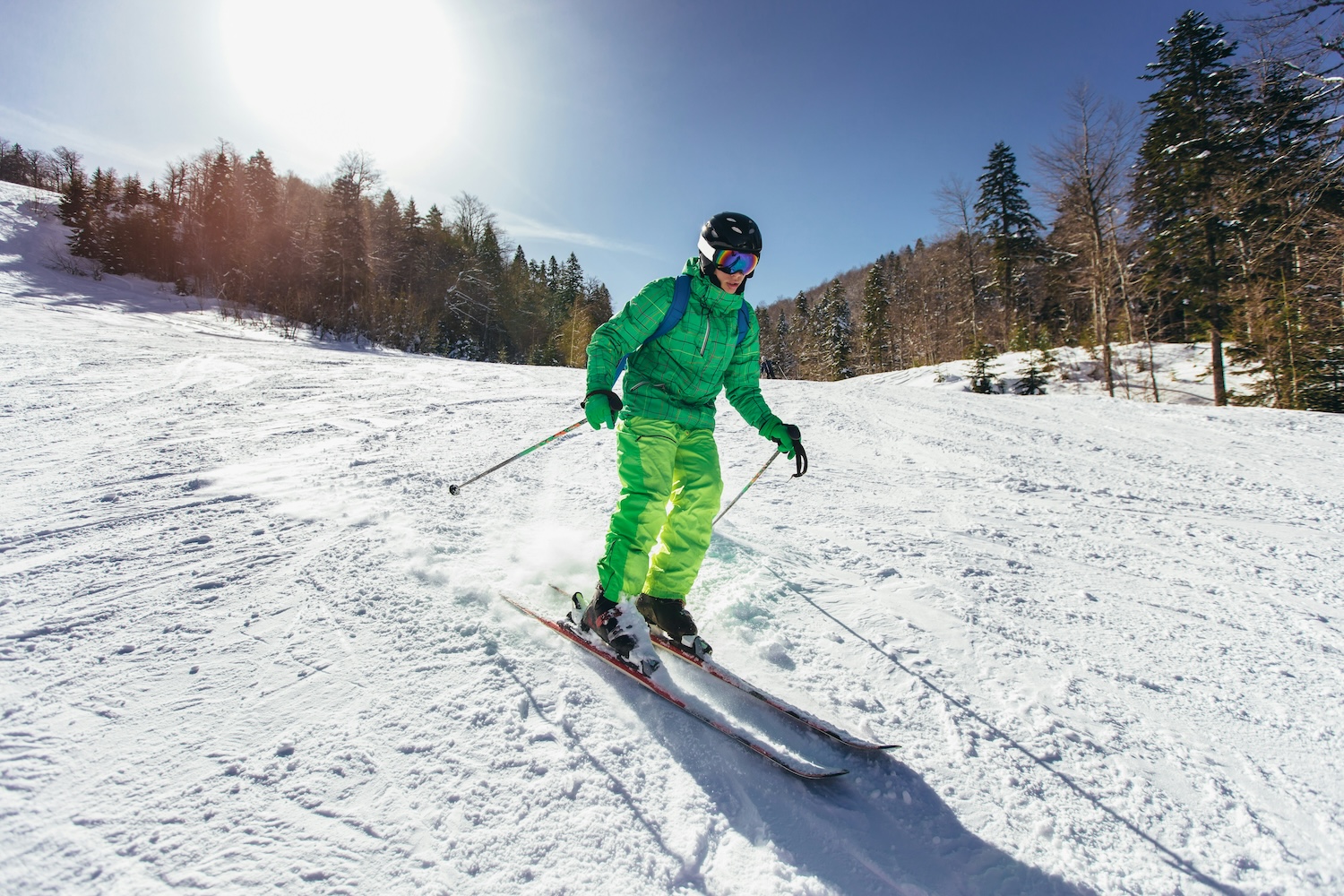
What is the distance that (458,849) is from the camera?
4.41 feet

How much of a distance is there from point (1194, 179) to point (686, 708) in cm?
2488

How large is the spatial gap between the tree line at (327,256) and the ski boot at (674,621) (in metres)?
21.5

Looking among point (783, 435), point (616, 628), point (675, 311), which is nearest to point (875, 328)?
point (783, 435)

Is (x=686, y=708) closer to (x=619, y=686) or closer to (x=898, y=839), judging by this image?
(x=619, y=686)

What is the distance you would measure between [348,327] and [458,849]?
23.8 m

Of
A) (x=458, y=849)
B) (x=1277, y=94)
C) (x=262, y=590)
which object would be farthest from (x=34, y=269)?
(x=1277, y=94)

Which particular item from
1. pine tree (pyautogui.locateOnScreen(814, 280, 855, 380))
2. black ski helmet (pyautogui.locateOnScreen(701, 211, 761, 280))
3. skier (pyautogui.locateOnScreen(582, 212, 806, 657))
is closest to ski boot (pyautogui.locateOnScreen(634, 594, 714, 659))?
skier (pyautogui.locateOnScreen(582, 212, 806, 657))

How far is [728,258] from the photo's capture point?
2533 mm

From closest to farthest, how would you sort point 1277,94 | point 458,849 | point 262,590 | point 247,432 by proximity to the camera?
point 458,849
point 262,590
point 247,432
point 1277,94

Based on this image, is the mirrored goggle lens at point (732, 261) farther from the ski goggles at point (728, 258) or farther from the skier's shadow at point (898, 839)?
the skier's shadow at point (898, 839)

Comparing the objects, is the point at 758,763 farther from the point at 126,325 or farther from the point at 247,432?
the point at 126,325

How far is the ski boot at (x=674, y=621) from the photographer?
7.46 ft

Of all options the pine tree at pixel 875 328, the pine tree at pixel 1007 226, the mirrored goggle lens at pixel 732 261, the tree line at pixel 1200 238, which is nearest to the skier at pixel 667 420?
the mirrored goggle lens at pixel 732 261

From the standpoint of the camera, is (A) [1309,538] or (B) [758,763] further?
(A) [1309,538]
